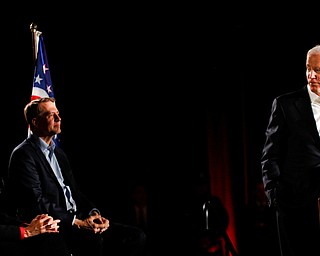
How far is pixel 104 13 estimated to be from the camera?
228 inches

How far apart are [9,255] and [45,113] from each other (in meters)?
0.86

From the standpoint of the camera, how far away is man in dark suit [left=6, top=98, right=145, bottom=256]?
288 cm

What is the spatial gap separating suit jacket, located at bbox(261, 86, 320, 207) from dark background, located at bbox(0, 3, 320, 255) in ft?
8.15

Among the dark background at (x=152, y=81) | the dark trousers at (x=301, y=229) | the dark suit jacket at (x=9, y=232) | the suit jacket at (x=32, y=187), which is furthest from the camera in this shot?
the dark background at (x=152, y=81)

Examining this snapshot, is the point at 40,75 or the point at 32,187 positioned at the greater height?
the point at 40,75

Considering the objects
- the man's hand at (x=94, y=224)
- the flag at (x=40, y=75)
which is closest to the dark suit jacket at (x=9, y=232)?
the man's hand at (x=94, y=224)

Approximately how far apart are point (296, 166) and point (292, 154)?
7cm

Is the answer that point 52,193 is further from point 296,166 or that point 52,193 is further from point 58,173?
point 296,166

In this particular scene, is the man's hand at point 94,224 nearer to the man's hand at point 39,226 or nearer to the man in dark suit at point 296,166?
the man's hand at point 39,226

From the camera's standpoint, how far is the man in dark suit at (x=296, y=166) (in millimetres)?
2727

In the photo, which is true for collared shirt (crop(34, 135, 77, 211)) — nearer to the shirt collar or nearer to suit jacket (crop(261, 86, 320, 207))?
suit jacket (crop(261, 86, 320, 207))

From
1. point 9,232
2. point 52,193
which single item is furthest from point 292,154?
point 9,232

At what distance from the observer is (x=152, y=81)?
659 centimetres

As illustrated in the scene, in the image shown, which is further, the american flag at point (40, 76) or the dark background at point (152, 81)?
the dark background at point (152, 81)
